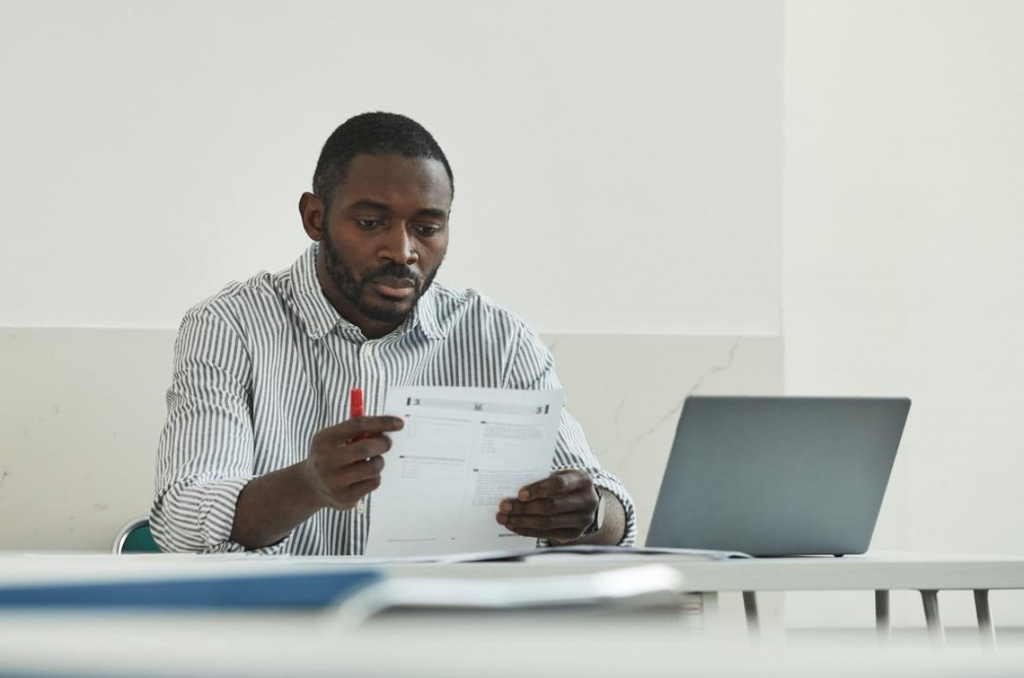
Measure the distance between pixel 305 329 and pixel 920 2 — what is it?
190 cm

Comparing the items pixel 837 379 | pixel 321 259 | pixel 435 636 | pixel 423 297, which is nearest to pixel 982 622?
pixel 423 297

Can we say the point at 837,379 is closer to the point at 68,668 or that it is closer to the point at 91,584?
the point at 91,584

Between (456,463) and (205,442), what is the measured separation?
0.49m

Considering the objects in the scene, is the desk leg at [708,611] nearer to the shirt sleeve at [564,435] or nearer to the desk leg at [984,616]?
the desk leg at [984,616]

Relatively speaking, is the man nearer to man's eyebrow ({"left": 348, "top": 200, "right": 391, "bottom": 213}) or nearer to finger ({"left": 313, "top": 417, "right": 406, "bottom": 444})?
man's eyebrow ({"left": 348, "top": 200, "right": 391, "bottom": 213})

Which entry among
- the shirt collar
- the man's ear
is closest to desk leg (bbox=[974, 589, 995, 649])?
the shirt collar

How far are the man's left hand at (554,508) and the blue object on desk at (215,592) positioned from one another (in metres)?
0.77

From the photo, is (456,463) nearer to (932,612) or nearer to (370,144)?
(932,612)

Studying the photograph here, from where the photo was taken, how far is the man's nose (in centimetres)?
220

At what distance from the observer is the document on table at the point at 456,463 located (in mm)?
1613

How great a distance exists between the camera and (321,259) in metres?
2.29

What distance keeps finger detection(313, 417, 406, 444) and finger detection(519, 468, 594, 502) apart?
9.3 inches

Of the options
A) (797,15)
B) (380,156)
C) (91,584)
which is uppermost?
(797,15)

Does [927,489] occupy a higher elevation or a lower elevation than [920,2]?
lower
